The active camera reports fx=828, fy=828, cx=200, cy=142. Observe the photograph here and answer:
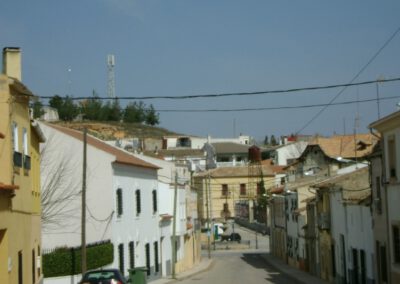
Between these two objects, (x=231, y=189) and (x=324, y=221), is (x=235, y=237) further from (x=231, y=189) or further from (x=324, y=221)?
(x=324, y=221)

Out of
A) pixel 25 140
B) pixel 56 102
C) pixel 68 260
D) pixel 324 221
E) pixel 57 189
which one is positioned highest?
pixel 56 102

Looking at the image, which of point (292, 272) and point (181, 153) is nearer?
point (292, 272)

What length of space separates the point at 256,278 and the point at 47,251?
19.3 m

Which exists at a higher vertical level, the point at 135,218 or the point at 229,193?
the point at 229,193

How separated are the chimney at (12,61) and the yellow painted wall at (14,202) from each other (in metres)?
2.18

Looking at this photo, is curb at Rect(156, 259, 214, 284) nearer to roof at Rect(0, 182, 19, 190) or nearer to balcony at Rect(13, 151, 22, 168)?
balcony at Rect(13, 151, 22, 168)

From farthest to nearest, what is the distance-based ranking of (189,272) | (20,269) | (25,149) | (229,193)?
(229,193), (189,272), (25,149), (20,269)

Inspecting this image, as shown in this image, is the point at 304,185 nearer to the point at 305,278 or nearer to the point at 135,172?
the point at 305,278

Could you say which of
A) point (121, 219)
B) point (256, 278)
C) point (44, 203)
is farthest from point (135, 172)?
point (256, 278)

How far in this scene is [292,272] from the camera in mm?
59594

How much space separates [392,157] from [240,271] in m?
30.9

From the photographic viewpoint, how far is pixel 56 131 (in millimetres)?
46156

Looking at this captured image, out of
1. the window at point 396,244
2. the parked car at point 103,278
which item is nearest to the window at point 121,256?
the parked car at point 103,278

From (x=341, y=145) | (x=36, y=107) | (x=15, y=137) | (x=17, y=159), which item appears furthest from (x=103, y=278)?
(x=341, y=145)
